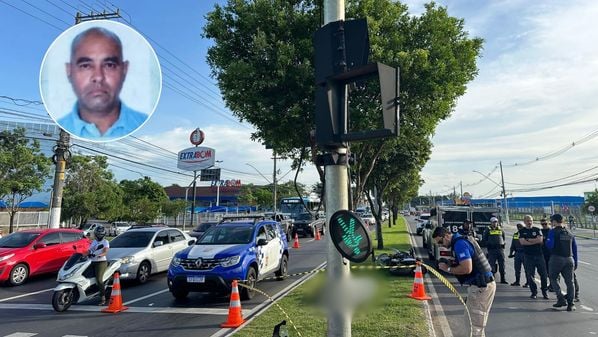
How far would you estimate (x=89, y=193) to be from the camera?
1405 inches

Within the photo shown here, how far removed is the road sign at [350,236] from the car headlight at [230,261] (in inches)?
248

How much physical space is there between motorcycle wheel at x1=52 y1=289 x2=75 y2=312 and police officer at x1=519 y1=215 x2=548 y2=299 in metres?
10.0

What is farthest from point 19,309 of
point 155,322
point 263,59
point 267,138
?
point 263,59

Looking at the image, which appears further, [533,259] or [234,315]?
[533,259]

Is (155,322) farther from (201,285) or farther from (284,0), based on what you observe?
(284,0)

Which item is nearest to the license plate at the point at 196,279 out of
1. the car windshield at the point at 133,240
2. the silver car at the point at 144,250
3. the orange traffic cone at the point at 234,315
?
the orange traffic cone at the point at 234,315

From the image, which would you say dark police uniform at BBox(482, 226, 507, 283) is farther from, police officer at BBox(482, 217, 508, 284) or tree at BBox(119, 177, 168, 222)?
tree at BBox(119, 177, 168, 222)

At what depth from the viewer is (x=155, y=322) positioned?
757cm

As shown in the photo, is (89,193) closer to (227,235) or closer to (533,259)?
(227,235)

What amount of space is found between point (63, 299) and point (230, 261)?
11.2 feet

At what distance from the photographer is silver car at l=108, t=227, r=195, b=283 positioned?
11.3m

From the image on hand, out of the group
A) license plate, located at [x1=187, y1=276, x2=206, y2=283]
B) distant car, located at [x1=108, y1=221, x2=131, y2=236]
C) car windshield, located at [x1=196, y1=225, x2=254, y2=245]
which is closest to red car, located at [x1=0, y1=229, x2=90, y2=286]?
car windshield, located at [x1=196, y1=225, x2=254, y2=245]

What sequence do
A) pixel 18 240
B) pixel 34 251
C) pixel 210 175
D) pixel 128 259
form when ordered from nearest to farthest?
pixel 128 259, pixel 34 251, pixel 18 240, pixel 210 175

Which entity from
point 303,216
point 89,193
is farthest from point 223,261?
point 89,193
